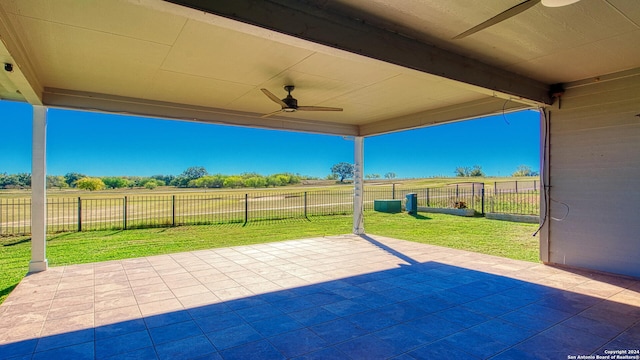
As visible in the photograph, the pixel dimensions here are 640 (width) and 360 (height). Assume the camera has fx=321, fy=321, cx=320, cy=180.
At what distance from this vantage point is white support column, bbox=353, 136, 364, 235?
7.29 metres

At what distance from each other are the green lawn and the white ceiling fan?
3.89 m

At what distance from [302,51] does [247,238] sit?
16.4 feet

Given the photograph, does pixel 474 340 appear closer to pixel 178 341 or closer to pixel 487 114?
pixel 178 341

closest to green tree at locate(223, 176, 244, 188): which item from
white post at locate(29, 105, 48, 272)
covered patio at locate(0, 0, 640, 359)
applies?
covered patio at locate(0, 0, 640, 359)

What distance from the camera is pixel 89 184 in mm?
11641

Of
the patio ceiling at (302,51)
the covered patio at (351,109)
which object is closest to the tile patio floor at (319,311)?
the covered patio at (351,109)

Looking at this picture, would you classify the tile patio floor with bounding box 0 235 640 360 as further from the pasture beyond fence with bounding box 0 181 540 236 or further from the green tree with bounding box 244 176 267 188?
the green tree with bounding box 244 176 267 188

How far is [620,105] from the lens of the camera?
3.73 metres

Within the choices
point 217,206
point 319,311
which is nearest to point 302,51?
point 319,311

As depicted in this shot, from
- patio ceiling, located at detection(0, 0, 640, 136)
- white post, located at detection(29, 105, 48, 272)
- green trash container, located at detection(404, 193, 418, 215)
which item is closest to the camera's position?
patio ceiling, located at detection(0, 0, 640, 136)

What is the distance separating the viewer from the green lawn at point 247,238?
520cm

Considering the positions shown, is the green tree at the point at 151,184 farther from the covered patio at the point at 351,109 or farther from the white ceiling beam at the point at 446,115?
the white ceiling beam at the point at 446,115

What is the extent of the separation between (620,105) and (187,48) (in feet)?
15.7

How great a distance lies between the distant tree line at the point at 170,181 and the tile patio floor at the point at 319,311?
17.5 ft
